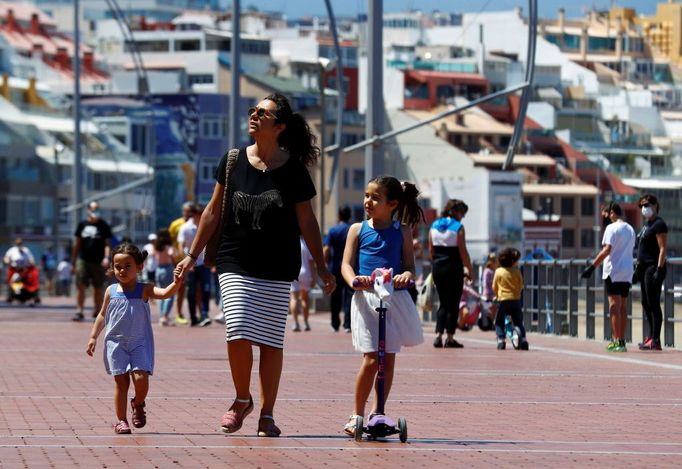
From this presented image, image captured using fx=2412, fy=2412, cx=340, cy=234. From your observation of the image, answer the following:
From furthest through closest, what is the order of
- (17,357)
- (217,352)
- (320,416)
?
(217,352)
(17,357)
(320,416)

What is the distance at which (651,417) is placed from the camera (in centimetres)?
1530

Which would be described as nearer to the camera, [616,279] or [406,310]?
[406,310]

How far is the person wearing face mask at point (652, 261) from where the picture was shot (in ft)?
81.3

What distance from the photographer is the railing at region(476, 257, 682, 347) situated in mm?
29609

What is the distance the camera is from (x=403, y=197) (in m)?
14.0

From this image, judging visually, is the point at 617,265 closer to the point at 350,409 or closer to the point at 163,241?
the point at 350,409

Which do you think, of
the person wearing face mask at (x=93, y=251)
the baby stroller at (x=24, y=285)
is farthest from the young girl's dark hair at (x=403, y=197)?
the baby stroller at (x=24, y=285)

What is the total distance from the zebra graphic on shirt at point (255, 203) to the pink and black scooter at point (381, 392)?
0.64 m

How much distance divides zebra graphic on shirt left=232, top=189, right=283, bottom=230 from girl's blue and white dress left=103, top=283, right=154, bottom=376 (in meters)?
0.92

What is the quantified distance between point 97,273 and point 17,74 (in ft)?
424

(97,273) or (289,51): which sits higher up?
(289,51)

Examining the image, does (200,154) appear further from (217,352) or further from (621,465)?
(621,465)

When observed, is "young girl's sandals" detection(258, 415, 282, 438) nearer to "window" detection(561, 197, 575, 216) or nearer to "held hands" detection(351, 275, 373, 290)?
"held hands" detection(351, 275, 373, 290)

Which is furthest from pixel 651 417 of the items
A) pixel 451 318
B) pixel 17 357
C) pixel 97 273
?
pixel 97 273
